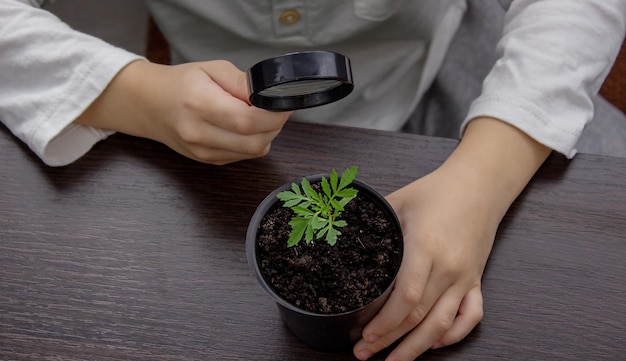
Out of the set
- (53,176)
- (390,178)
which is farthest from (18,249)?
(390,178)

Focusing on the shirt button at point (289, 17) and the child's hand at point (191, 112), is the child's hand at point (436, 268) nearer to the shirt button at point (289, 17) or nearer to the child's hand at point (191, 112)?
the child's hand at point (191, 112)

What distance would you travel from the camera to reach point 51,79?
0.70 metres

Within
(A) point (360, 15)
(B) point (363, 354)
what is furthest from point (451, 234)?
(A) point (360, 15)

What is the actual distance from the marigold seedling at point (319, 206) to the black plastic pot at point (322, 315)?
29 millimetres

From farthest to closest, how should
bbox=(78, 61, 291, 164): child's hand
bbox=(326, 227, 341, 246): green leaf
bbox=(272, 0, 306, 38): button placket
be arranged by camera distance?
bbox=(272, 0, 306, 38): button placket < bbox=(78, 61, 291, 164): child's hand < bbox=(326, 227, 341, 246): green leaf

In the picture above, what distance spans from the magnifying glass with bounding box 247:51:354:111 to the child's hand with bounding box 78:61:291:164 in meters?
0.06

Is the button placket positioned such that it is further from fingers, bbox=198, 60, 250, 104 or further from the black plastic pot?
the black plastic pot

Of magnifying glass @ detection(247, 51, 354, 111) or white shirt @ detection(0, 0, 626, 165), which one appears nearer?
magnifying glass @ detection(247, 51, 354, 111)

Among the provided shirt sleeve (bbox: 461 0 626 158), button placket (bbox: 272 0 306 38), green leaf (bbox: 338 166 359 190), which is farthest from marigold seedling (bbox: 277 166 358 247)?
button placket (bbox: 272 0 306 38)

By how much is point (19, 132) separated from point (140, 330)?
0.29m

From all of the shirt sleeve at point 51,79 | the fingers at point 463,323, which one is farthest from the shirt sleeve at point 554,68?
the shirt sleeve at point 51,79

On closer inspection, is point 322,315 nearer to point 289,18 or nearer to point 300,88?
point 300,88

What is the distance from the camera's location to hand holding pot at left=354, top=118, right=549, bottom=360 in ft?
1.79

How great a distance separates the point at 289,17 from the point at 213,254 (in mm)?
426
